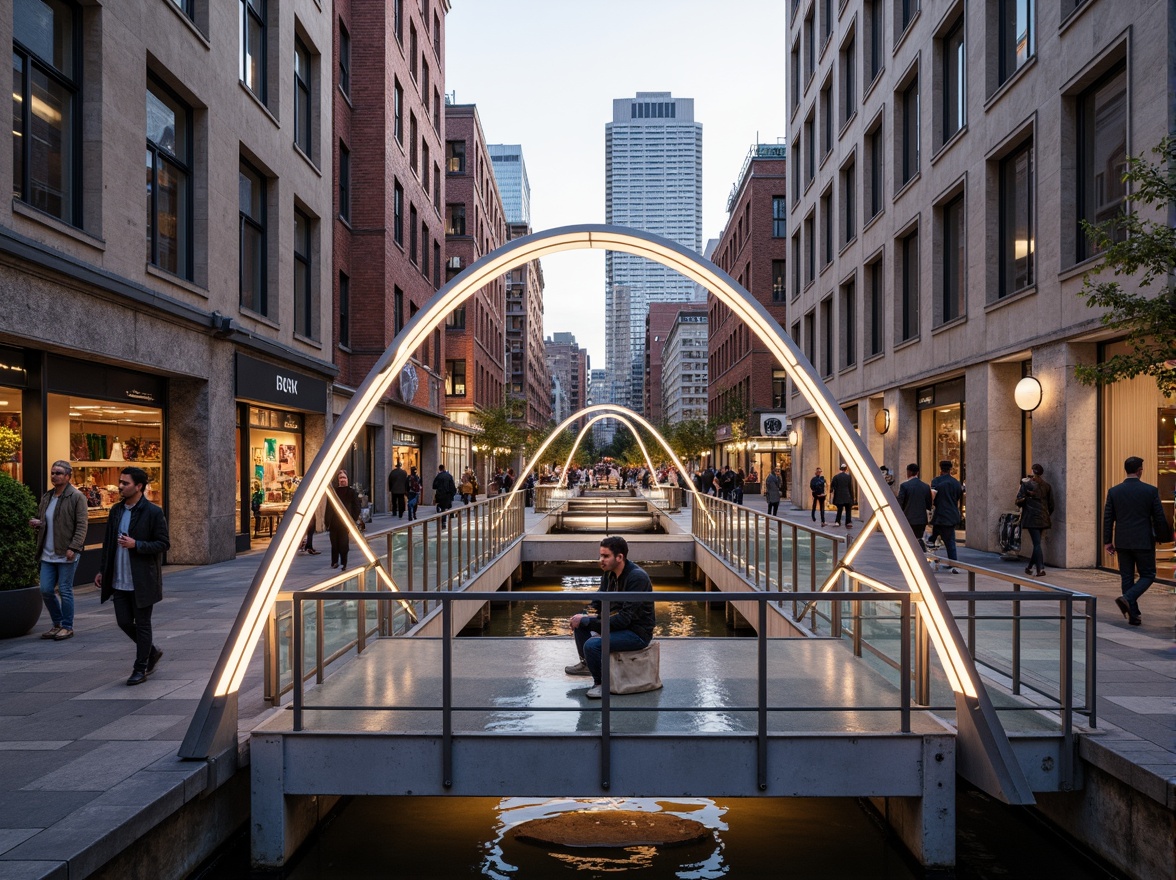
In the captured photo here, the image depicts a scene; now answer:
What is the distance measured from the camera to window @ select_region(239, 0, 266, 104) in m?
18.4

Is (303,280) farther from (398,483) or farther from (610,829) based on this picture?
(610,829)

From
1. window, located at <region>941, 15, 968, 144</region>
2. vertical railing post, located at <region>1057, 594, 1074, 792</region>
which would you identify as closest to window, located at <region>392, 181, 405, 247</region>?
window, located at <region>941, 15, 968, 144</region>

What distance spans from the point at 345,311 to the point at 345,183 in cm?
393

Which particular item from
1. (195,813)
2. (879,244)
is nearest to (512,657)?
(195,813)

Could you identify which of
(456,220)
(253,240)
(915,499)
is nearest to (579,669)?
(915,499)

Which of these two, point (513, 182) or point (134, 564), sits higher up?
point (513, 182)

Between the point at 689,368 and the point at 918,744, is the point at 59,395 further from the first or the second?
the point at 689,368

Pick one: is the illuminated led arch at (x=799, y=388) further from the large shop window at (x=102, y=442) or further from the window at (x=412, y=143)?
the window at (x=412, y=143)

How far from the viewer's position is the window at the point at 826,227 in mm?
32750

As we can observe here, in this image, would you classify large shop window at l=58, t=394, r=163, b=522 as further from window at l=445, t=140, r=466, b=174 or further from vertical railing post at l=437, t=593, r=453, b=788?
window at l=445, t=140, r=466, b=174

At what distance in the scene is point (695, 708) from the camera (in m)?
6.00

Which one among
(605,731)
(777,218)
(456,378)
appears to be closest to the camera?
(605,731)

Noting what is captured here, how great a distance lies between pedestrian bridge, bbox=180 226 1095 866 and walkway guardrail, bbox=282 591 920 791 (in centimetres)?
2

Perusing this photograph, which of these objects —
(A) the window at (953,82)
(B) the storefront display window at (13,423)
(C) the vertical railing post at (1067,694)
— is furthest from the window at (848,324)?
(C) the vertical railing post at (1067,694)
